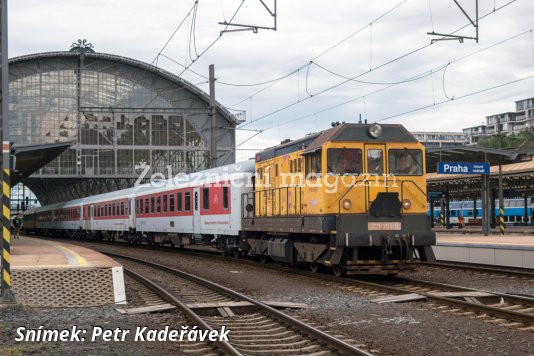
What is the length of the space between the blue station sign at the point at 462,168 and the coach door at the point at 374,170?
14448mm

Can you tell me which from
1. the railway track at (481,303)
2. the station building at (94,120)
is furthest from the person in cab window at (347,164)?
the station building at (94,120)

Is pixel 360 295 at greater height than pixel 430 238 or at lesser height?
lesser

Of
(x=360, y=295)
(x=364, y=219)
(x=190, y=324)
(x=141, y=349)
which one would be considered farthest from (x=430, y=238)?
(x=141, y=349)

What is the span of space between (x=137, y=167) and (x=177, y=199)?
3894 centimetres

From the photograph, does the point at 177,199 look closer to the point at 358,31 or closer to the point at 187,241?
the point at 187,241

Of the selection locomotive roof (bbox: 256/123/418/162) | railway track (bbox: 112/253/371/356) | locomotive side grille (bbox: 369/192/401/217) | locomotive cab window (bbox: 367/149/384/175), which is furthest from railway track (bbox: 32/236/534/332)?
locomotive roof (bbox: 256/123/418/162)

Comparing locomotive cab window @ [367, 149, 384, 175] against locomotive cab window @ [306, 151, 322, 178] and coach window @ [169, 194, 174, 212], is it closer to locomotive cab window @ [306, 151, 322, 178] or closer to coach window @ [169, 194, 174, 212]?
locomotive cab window @ [306, 151, 322, 178]

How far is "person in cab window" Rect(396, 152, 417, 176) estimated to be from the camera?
15.9 meters

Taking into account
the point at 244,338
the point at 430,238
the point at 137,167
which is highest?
the point at 137,167

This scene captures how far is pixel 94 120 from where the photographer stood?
68.0 meters

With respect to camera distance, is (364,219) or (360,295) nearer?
(360,295)

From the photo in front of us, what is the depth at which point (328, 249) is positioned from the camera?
15578mm

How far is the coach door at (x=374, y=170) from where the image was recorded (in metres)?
15.5

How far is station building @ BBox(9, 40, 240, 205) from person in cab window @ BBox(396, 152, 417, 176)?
5120cm
